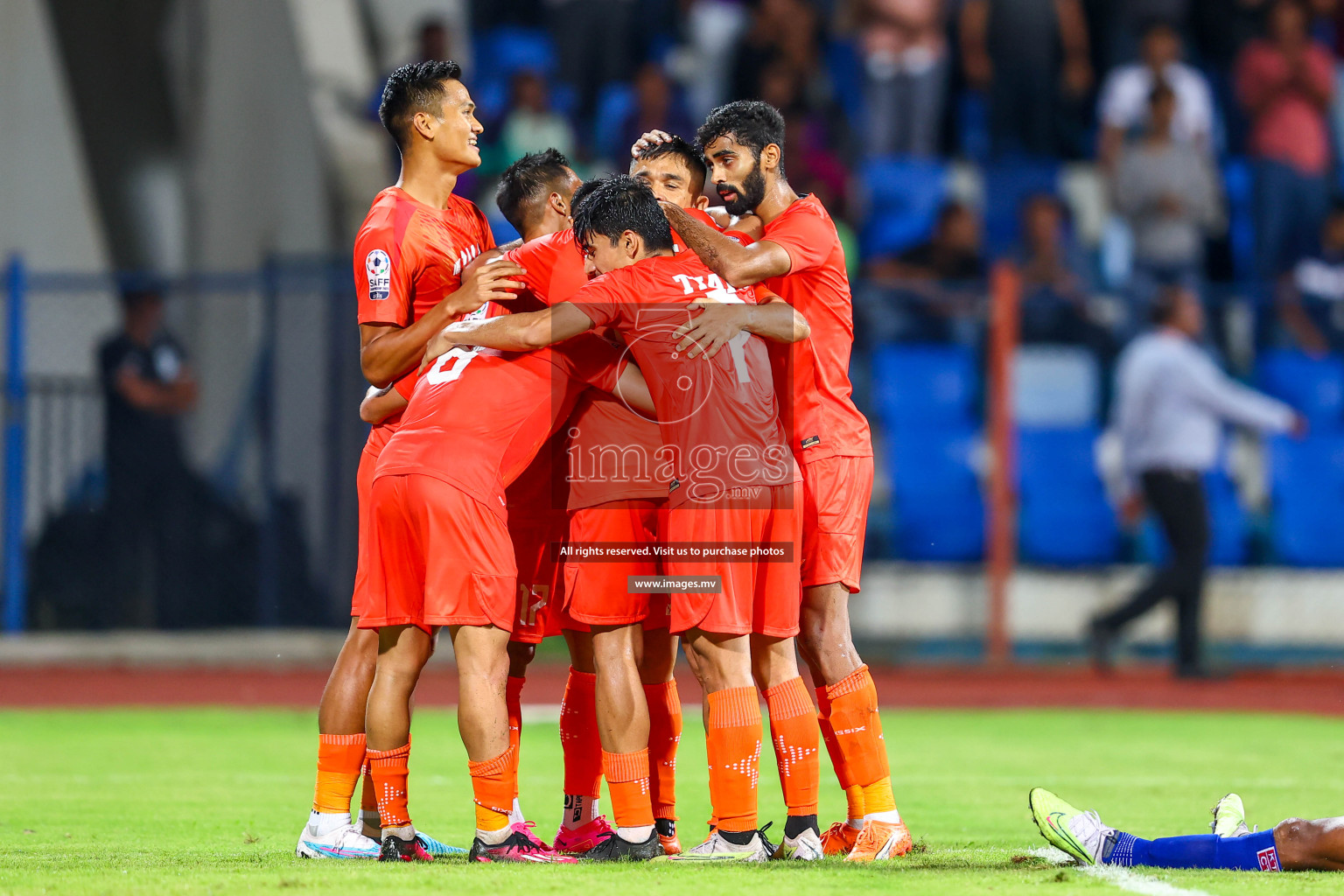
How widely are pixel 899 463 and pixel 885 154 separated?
152 inches

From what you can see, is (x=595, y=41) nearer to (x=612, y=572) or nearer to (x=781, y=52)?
(x=781, y=52)

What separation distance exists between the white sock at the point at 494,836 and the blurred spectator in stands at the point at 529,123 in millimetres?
10450

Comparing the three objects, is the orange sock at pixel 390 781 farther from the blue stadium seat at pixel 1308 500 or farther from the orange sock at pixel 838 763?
the blue stadium seat at pixel 1308 500

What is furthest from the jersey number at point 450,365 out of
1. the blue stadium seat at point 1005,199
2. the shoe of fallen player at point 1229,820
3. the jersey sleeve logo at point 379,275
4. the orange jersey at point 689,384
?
the blue stadium seat at point 1005,199

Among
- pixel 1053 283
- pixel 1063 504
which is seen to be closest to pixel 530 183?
pixel 1063 504

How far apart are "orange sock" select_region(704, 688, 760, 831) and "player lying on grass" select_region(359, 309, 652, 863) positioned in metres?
0.59

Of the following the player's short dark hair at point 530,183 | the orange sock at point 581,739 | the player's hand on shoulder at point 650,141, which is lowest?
the orange sock at point 581,739

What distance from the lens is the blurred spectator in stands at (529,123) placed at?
14.8 meters

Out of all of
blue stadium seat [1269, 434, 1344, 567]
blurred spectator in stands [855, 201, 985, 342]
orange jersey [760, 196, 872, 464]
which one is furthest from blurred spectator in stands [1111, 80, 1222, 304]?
orange jersey [760, 196, 872, 464]

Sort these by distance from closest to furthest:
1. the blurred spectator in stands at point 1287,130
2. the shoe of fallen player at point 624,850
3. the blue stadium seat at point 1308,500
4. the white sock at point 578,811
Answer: the shoe of fallen player at point 624,850
the white sock at point 578,811
the blue stadium seat at point 1308,500
the blurred spectator in stands at point 1287,130

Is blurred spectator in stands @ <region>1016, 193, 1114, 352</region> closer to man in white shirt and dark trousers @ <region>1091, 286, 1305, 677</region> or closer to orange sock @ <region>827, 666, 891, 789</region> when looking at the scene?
man in white shirt and dark trousers @ <region>1091, 286, 1305, 677</region>

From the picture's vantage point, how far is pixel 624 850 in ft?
16.8

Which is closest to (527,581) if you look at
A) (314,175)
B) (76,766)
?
(76,766)

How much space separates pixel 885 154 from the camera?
15523 mm
